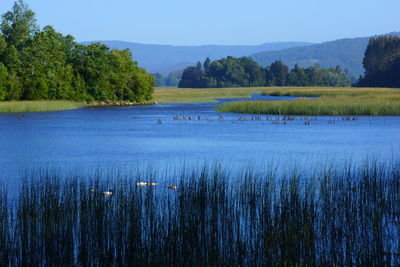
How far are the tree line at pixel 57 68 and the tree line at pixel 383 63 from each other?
166ft

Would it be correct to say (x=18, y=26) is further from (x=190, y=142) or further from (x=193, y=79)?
(x=193, y=79)

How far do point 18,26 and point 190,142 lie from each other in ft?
173

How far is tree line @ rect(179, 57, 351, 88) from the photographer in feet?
527

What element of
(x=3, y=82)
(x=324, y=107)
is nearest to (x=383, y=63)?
(x=324, y=107)

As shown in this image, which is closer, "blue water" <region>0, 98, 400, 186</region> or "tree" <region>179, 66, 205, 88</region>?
"blue water" <region>0, 98, 400, 186</region>

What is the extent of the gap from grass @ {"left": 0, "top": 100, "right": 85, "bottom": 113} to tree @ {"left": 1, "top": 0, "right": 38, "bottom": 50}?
12667mm

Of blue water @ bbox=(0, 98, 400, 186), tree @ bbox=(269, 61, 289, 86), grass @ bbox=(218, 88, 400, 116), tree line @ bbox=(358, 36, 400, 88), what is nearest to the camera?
blue water @ bbox=(0, 98, 400, 186)

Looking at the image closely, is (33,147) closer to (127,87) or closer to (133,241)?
(133,241)

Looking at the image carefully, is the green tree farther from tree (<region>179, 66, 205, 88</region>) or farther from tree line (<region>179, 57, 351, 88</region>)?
tree (<region>179, 66, 205, 88</region>)

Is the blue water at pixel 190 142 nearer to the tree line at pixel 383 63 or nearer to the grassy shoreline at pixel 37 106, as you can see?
the grassy shoreline at pixel 37 106

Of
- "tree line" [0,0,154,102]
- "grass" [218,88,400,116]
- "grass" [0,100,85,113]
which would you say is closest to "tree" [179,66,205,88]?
"tree line" [0,0,154,102]

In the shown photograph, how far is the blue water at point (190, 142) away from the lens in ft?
76.9

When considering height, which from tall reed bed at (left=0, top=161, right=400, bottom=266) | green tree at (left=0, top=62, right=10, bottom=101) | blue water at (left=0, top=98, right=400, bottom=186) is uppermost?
green tree at (left=0, top=62, right=10, bottom=101)

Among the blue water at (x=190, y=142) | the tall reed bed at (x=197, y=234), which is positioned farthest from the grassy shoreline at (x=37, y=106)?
the tall reed bed at (x=197, y=234)
